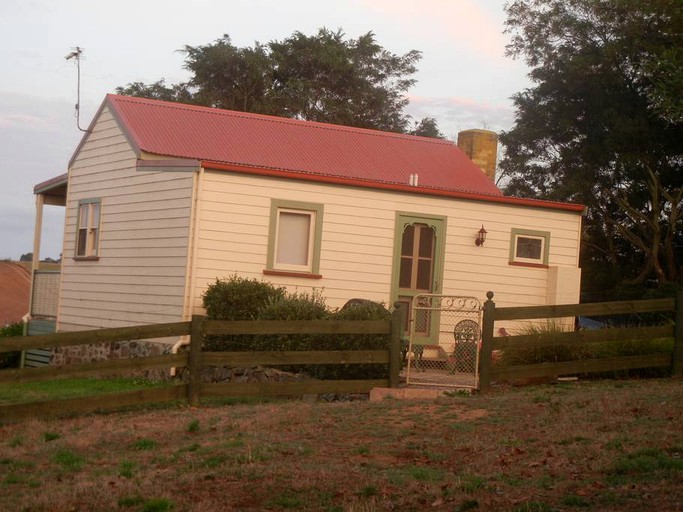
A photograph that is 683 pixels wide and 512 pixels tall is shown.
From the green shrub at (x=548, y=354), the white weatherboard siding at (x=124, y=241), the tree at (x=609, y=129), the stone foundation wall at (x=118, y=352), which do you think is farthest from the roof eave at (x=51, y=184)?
the tree at (x=609, y=129)

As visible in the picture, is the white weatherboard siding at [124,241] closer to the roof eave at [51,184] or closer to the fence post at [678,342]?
the roof eave at [51,184]

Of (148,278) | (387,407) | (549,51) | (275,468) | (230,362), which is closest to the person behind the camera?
(275,468)

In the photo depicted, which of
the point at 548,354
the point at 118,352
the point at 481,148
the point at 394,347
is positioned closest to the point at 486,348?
the point at 394,347

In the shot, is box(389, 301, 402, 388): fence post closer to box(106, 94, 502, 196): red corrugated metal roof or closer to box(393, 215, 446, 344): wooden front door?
box(393, 215, 446, 344): wooden front door

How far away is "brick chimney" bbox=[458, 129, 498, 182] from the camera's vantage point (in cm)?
2470

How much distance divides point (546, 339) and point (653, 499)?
655 centimetres

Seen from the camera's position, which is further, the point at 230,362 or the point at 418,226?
the point at 418,226

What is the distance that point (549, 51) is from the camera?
34.1 meters

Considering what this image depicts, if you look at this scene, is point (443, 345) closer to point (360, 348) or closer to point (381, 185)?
point (381, 185)

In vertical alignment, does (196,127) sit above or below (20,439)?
above

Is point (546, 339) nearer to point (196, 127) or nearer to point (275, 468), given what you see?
point (275, 468)

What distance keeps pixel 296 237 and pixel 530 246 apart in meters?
4.70

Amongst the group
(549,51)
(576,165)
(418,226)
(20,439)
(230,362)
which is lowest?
(20,439)

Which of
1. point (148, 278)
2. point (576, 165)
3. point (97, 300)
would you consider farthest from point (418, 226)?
point (576, 165)
